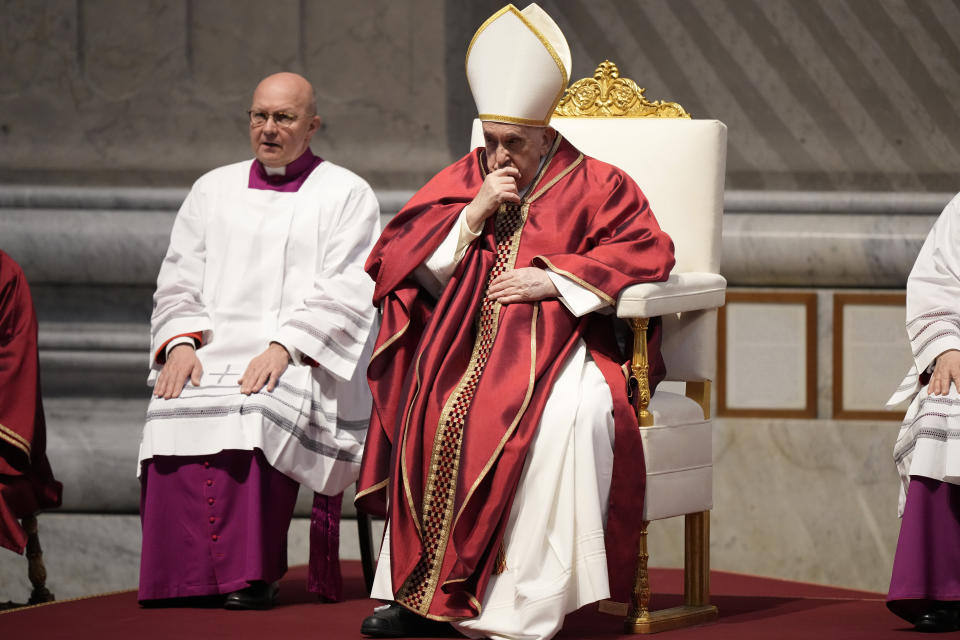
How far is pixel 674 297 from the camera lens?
4.25 meters

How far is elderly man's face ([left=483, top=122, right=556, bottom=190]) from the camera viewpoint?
4363 millimetres

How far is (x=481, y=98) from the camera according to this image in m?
4.38

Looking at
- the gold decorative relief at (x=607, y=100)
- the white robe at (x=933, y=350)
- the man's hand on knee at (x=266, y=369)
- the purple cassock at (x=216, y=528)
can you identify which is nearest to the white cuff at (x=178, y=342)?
the man's hand on knee at (x=266, y=369)

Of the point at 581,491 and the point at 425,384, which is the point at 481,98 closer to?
the point at 425,384

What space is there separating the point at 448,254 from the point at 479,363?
320 mm

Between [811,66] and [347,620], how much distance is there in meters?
3.09

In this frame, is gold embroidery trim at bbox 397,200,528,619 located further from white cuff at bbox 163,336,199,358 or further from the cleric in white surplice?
the cleric in white surplice

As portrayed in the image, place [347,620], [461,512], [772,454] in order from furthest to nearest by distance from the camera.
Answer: [772,454]
[347,620]
[461,512]

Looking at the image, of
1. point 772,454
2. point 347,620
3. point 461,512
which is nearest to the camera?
point 461,512

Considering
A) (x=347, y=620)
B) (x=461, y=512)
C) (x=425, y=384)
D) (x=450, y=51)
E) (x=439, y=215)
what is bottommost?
(x=347, y=620)

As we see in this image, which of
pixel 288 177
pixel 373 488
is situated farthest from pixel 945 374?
pixel 288 177

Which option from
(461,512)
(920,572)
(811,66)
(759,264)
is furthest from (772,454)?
(461,512)

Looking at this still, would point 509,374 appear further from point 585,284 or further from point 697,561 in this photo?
point 697,561

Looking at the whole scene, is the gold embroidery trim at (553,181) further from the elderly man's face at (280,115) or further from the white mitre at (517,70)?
the elderly man's face at (280,115)
